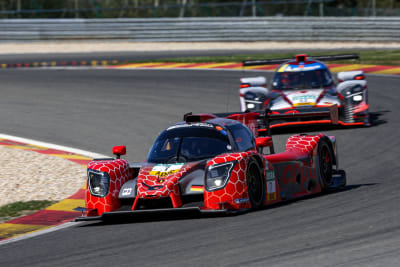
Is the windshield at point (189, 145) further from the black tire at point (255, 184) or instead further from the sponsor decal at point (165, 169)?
the black tire at point (255, 184)

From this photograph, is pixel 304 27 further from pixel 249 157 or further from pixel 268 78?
pixel 249 157

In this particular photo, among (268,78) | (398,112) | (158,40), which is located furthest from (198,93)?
(158,40)

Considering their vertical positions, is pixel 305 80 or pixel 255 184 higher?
pixel 305 80

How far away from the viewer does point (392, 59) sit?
26.2 m

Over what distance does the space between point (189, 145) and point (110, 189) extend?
1.17 metres

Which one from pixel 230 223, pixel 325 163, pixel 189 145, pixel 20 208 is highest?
pixel 189 145

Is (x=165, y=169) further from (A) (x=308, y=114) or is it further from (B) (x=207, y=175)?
(A) (x=308, y=114)

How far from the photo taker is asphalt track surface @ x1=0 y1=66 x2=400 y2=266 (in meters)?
6.47

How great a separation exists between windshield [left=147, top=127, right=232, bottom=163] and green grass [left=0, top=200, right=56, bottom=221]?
1.87 meters

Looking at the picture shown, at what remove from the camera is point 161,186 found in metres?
8.48

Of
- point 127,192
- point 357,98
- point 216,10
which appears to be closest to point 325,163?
point 127,192

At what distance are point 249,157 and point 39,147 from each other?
24.1 ft

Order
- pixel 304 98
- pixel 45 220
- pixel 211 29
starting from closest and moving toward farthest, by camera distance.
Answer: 1. pixel 45 220
2. pixel 304 98
3. pixel 211 29

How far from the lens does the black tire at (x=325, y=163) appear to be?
33.8 ft
